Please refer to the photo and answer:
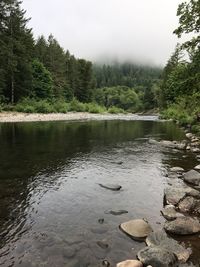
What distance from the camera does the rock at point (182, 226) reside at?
7812 millimetres

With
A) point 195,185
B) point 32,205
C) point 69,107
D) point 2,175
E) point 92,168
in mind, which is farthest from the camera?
point 69,107

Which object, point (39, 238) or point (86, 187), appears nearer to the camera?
point (39, 238)

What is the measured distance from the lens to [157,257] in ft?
20.7

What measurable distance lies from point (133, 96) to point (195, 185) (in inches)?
5697

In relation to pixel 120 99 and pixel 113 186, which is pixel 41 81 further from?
pixel 120 99

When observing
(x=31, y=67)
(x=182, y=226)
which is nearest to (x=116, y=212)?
(x=182, y=226)

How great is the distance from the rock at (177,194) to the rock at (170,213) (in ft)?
1.57

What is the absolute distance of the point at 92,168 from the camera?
1499 cm

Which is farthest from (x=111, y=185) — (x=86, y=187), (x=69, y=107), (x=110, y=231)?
(x=69, y=107)

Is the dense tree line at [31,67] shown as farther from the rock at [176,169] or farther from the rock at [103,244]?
the rock at [103,244]

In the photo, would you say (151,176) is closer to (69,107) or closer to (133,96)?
(69,107)

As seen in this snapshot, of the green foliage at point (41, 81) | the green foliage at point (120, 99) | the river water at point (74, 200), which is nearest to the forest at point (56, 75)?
the green foliage at point (41, 81)

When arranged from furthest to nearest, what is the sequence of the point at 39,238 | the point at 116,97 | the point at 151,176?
the point at 116,97 < the point at 151,176 < the point at 39,238

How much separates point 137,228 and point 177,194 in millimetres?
2976
